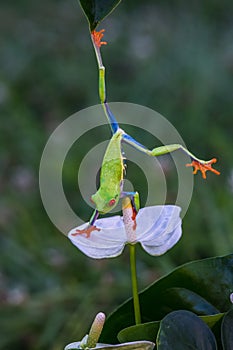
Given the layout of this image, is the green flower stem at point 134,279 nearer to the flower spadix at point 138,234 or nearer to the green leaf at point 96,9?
the flower spadix at point 138,234

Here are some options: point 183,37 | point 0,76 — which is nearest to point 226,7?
point 183,37

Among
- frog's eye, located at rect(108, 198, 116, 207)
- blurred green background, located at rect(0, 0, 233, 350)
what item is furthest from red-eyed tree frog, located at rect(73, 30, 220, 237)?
blurred green background, located at rect(0, 0, 233, 350)

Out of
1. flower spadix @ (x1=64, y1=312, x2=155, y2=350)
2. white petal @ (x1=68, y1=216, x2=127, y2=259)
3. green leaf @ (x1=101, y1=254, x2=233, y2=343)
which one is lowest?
flower spadix @ (x1=64, y1=312, x2=155, y2=350)

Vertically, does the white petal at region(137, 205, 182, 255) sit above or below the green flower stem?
above

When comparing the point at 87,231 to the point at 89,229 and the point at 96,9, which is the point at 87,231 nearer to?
the point at 89,229

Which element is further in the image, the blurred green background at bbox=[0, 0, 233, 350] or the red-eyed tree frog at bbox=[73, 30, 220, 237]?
the blurred green background at bbox=[0, 0, 233, 350]

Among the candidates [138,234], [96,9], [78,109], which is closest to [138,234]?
[138,234]

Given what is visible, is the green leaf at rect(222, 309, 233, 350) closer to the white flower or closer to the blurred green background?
the white flower
